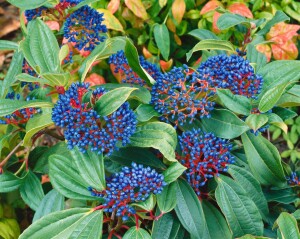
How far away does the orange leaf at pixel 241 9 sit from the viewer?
211 centimetres

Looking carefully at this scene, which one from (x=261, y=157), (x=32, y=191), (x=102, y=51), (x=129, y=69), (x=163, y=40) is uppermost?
(x=102, y=51)

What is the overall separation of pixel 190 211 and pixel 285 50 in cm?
124

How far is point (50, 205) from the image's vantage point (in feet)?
4.24

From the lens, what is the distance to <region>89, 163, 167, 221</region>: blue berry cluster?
3.44 feet

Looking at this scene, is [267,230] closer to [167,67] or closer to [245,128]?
[245,128]

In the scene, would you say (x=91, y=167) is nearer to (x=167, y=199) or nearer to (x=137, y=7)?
(x=167, y=199)

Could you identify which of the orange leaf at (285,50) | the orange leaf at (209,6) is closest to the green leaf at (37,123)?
the orange leaf at (209,6)

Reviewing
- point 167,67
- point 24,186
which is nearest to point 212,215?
point 24,186

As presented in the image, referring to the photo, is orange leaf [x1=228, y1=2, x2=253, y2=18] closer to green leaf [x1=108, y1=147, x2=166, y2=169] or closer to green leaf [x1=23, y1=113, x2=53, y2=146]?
green leaf [x1=108, y1=147, x2=166, y2=169]

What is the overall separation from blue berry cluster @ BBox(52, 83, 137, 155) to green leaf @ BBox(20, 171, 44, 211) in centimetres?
36

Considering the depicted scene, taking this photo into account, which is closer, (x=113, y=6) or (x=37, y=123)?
(x=37, y=123)

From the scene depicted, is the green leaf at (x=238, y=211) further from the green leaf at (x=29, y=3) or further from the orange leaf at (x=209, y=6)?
the orange leaf at (x=209, y=6)

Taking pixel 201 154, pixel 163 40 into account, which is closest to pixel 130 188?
pixel 201 154

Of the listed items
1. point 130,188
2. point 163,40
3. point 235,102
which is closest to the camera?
point 130,188
